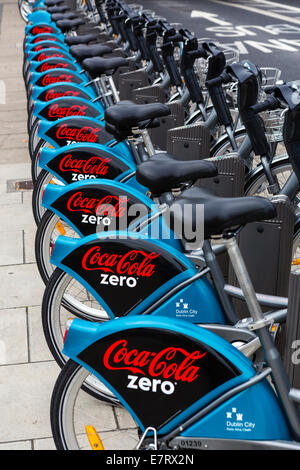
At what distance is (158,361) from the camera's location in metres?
2.48

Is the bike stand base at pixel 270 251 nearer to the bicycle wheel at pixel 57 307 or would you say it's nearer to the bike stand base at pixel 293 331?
the bike stand base at pixel 293 331

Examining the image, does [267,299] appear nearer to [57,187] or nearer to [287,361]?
[287,361]

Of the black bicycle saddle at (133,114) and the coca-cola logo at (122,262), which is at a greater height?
the black bicycle saddle at (133,114)

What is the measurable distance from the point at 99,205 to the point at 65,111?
5.47 feet

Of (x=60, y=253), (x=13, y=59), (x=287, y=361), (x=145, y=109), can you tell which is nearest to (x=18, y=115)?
(x=13, y=59)

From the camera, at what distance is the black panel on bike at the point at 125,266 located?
123 inches

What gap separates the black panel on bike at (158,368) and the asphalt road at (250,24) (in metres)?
9.35

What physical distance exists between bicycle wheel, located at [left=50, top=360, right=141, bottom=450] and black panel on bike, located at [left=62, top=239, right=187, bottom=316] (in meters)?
0.48

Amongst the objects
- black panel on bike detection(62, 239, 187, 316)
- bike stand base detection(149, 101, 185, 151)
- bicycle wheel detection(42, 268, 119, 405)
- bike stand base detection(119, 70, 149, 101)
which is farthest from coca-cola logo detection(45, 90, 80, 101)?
black panel on bike detection(62, 239, 187, 316)

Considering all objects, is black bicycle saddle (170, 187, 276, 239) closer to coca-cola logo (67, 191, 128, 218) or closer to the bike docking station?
the bike docking station

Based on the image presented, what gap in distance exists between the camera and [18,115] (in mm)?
9797

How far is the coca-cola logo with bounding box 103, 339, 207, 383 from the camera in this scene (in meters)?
2.47

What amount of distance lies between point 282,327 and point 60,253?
3.23 ft

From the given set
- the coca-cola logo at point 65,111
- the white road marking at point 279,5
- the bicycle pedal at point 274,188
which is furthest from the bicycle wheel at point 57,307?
the white road marking at point 279,5
